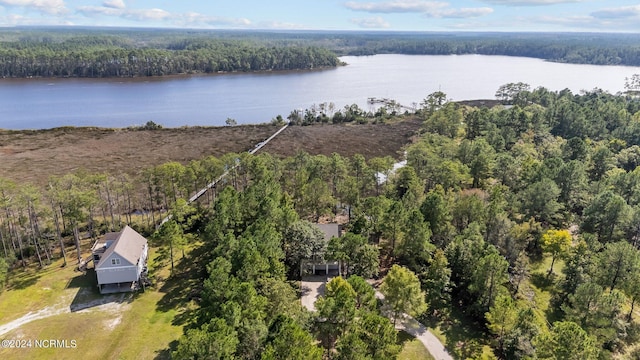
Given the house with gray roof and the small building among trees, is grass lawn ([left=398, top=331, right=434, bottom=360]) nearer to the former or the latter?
the small building among trees

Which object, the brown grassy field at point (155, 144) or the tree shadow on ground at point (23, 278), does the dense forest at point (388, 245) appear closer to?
the tree shadow on ground at point (23, 278)

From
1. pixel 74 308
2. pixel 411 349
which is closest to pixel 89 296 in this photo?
pixel 74 308

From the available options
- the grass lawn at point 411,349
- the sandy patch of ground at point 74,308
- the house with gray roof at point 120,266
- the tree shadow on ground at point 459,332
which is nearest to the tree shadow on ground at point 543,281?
the tree shadow on ground at point 459,332

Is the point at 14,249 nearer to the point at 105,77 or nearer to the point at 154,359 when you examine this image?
the point at 154,359

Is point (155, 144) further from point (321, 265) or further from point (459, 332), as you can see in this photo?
point (459, 332)

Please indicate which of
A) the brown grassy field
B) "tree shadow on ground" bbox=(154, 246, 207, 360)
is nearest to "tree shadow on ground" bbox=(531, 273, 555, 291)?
"tree shadow on ground" bbox=(154, 246, 207, 360)

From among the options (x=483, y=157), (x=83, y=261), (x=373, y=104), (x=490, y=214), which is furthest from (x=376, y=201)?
(x=373, y=104)
